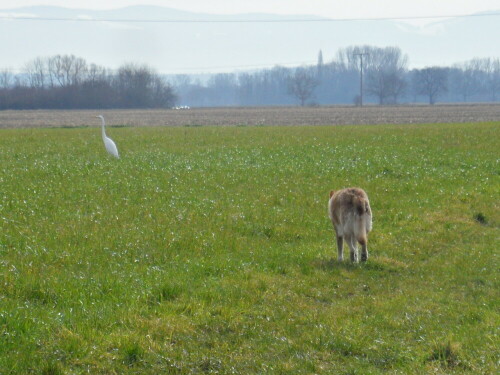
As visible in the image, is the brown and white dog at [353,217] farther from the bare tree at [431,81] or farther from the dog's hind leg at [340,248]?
the bare tree at [431,81]

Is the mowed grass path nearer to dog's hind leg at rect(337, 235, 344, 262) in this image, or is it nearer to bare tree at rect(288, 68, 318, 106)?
dog's hind leg at rect(337, 235, 344, 262)

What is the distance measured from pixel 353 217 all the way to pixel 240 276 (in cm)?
184

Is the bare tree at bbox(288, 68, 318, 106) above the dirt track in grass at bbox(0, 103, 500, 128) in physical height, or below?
above

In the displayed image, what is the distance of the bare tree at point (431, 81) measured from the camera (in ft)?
523

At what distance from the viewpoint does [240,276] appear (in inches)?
368

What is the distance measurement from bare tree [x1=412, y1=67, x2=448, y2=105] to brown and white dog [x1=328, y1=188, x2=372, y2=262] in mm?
152926

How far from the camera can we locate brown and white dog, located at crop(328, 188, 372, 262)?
987 centimetres

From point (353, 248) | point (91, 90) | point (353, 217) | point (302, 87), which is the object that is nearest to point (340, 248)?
point (353, 248)

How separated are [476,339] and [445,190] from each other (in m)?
10.9

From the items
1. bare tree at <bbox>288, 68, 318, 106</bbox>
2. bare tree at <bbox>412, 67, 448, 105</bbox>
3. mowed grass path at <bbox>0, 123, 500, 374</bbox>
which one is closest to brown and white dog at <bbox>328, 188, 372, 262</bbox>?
mowed grass path at <bbox>0, 123, 500, 374</bbox>

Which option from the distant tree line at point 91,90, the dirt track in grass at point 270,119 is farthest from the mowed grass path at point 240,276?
the distant tree line at point 91,90

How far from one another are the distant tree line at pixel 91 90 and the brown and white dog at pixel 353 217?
110m

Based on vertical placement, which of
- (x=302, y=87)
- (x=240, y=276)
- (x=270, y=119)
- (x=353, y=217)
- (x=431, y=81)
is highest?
(x=431, y=81)

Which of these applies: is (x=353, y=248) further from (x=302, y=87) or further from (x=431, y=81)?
(x=431, y=81)
